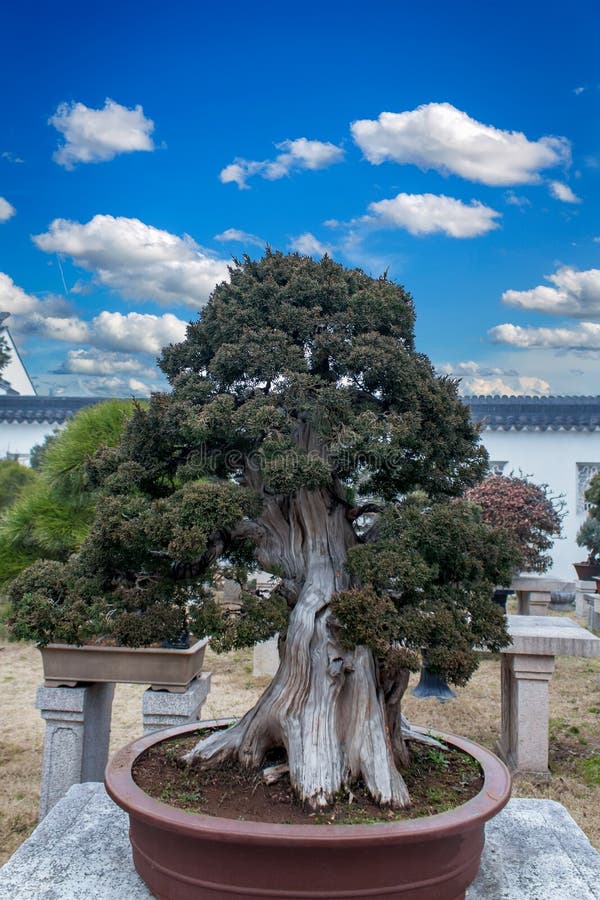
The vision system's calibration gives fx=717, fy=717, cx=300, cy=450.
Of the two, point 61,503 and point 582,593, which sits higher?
point 61,503

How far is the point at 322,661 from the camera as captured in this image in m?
1.96

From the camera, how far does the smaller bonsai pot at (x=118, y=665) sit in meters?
2.68

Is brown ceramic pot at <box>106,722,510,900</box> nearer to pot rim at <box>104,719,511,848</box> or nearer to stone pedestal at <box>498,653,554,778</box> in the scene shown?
pot rim at <box>104,719,511,848</box>

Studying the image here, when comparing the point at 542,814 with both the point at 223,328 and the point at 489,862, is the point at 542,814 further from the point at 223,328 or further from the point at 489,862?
the point at 223,328

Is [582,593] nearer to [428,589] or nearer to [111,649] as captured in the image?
[111,649]

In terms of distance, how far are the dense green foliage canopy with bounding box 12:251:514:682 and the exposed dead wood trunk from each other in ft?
0.09

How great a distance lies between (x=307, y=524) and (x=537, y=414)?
34.6 feet

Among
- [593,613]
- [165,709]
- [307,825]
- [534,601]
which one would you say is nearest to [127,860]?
[307,825]

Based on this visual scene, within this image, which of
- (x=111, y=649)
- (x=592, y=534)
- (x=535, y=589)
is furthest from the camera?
(x=592, y=534)

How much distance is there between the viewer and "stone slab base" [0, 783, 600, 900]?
1771mm

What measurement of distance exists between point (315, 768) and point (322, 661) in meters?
0.27

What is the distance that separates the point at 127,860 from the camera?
193 cm

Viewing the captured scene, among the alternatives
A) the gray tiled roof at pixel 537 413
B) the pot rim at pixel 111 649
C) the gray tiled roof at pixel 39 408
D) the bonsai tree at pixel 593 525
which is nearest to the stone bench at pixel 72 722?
the pot rim at pixel 111 649

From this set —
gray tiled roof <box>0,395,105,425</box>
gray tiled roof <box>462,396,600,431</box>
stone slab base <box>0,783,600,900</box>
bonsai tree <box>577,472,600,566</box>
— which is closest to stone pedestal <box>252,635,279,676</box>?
stone slab base <box>0,783,600,900</box>
